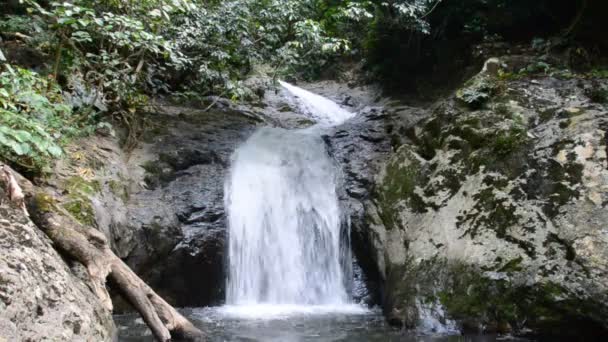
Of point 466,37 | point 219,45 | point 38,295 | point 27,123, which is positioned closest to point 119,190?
point 27,123

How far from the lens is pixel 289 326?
20.3 ft

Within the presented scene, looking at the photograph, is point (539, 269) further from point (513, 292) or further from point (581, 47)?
point (581, 47)

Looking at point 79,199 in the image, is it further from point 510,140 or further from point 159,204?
point 510,140

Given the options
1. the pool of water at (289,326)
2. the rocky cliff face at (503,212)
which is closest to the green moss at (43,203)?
the pool of water at (289,326)

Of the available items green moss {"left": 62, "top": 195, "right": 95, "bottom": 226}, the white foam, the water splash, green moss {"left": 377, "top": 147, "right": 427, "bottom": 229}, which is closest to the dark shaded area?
the water splash

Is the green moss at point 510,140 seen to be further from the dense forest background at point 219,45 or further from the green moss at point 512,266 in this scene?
the dense forest background at point 219,45

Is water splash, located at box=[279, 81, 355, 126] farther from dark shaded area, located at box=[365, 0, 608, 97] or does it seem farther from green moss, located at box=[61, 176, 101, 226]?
green moss, located at box=[61, 176, 101, 226]

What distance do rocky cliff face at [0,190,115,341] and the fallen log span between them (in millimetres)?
268

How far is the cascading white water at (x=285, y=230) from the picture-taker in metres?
7.91

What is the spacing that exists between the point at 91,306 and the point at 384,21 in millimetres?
9299

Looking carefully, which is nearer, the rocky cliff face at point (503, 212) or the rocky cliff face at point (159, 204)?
the rocky cliff face at point (503, 212)

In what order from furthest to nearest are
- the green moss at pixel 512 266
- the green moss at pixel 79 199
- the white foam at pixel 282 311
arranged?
1. the white foam at pixel 282 311
2. the green moss at pixel 79 199
3. the green moss at pixel 512 266

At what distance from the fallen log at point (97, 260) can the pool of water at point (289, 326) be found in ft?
2.20

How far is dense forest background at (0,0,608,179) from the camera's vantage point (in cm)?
698
